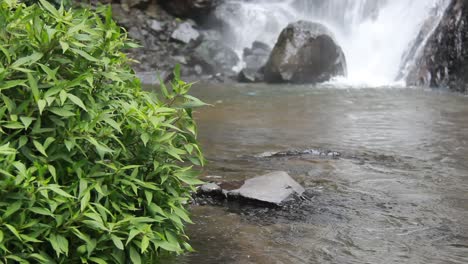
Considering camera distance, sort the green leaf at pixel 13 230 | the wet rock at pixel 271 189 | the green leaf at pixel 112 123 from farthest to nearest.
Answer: the wet rock at pixel 271 189
the green leaf at pixel 112 123
the green leaf at pixel 13 230

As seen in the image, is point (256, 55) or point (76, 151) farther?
point (256, 55)

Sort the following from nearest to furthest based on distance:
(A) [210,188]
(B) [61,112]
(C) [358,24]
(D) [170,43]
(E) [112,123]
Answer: (B) [61,112] < (E) [112,123] < (A) [210,188] < (D) [170,43] < (C) [358,24]

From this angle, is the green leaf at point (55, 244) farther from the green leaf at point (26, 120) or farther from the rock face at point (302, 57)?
the rock face at point (302, 57)

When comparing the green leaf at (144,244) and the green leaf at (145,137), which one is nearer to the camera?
the green leaf at (144,244)

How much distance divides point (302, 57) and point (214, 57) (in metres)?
3.89

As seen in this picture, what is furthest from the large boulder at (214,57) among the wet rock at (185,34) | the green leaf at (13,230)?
the green leaf at (13,230)

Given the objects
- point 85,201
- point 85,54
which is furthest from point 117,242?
point 85,54

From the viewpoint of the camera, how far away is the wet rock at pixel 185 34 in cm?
2011

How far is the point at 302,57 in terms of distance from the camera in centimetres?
1652

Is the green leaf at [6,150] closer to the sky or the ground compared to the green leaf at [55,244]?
closer to the sky

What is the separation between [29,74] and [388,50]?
56.5 ft

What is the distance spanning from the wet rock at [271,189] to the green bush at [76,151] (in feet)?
5.15

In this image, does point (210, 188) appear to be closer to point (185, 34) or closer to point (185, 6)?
point (185, 34)

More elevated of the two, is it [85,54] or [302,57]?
[85,54]
